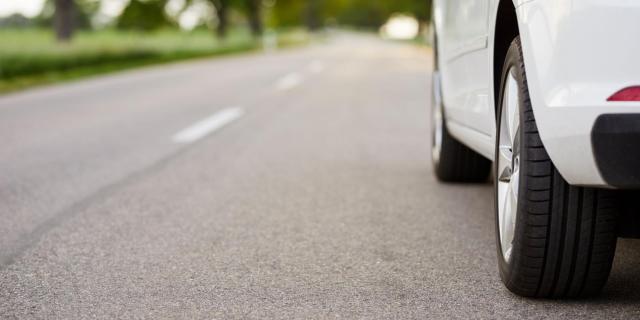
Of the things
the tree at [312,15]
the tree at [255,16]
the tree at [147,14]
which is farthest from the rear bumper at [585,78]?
the tree at [312,15]

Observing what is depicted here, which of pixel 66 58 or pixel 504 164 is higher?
pixel 504 164

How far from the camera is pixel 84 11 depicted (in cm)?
9994

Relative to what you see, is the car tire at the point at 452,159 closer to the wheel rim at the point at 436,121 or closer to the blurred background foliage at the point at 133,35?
the wheel rim at the point at 436,121

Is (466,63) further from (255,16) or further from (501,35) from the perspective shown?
(255,16)

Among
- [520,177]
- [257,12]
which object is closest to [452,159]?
[520,177]

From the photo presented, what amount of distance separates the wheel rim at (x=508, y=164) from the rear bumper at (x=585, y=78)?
289 mm

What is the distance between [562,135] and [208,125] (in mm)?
6182

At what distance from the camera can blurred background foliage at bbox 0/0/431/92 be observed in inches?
727

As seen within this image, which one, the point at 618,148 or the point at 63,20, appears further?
the point at 63,20

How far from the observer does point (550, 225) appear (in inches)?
94.3

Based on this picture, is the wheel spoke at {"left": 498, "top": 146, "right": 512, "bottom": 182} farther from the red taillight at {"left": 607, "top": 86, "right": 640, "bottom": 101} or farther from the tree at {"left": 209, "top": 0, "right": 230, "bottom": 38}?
the tree at {"left": 209, "top": 0, "right": 230, "bottom": 38}

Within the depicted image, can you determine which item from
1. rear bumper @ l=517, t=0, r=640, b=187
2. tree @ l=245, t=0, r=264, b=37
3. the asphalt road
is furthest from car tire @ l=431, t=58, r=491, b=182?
tree @ l=245, t=0, r=264, b=37

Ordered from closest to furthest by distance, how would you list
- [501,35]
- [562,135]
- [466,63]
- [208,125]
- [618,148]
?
[618,148] → [562,135] → [501,35] → [466,63] → [208,125]

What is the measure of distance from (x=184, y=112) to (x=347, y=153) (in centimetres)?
380
